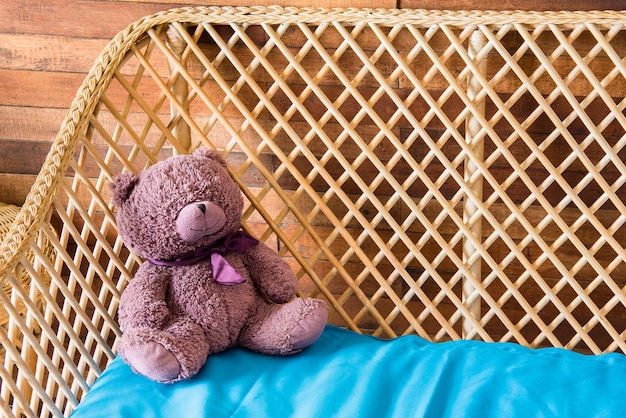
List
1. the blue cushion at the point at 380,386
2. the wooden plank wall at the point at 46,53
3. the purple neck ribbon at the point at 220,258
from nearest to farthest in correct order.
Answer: the blue cushion at the point at 380,386 < the purple neck ribbon at the point at 220,258 < the wooden plank wall at the point at 46,53

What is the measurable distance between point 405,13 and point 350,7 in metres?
0.20

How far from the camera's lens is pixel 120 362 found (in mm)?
1477

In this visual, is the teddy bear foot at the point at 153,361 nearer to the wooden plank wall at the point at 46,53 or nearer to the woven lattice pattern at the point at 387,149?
the woven lattice pattern at the point at 387,149

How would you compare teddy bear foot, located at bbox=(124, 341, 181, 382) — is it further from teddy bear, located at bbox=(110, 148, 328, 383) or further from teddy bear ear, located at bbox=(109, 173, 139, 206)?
teddy bear ear, located at bbox=(109, 173, 139, 206)

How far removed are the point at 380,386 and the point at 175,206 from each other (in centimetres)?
52

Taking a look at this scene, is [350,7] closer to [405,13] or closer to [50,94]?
[405,13]

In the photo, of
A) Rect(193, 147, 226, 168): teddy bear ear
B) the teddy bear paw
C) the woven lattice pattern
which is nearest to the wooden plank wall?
the woven lattice pattern

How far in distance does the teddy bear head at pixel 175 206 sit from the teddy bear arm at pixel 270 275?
10cm

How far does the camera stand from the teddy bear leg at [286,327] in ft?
4.77

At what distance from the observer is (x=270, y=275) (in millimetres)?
1510

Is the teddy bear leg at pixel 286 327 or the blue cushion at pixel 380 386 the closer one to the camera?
the blue cushion at pixel 380 386

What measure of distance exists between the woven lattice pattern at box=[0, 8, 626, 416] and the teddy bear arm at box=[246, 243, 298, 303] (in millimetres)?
141

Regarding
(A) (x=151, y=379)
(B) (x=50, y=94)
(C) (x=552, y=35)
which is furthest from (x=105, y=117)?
(C) (x=552, y=35)

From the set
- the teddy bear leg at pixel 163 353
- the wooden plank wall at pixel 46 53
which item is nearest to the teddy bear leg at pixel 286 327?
the teddy bear leg at pixel 163 353
